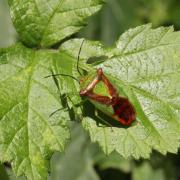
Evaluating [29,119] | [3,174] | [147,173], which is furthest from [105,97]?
[147,173]

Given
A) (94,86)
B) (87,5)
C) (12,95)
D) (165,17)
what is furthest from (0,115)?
(165,17)

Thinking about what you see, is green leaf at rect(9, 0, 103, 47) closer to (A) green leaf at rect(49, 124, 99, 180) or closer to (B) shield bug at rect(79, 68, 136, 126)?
(B) shield bug at rect(79, 68, 136, 126)

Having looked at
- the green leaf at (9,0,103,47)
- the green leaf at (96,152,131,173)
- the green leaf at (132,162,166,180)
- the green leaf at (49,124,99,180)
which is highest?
the green leaf at (9,0,103,47)

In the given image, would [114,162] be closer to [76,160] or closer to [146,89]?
[76,160]

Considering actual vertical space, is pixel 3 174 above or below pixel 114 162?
above

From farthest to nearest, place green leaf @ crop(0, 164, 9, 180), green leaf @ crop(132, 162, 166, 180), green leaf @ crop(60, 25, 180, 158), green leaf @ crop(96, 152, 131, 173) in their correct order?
1. green leaf @ crop(132, 162, 166, 180)
2. green leaf @ crop(96, 152, 131, 173)
3. green leaf @ crop(60, 25, 180, 158)
4. green leaf @ crop(0, 164, 9, 180)

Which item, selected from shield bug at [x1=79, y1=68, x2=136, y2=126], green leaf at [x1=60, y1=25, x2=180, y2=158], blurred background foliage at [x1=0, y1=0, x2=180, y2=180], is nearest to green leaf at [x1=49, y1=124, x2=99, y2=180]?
blurred background foliage at [x1=0, y1=0, x2=180, y2=180]

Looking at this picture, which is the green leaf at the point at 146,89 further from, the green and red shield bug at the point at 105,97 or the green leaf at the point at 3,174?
the green leaf at the point at 3,174
